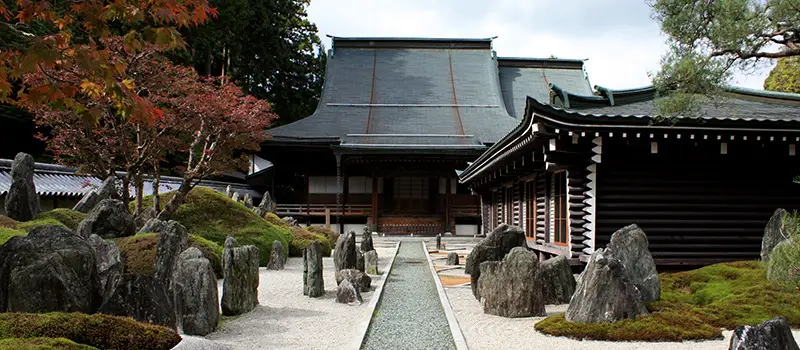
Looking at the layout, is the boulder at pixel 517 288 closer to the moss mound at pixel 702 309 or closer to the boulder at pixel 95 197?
the moss mound at pixel 702 309

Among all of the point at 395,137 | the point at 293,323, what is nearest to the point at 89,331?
the point at 293,323

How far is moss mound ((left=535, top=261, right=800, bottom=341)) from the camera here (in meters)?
6.10

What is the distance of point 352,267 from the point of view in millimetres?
11461

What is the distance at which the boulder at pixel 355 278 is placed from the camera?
884 cm

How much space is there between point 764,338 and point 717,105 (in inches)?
281

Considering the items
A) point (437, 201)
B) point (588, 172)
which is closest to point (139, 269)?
point (588, 172)

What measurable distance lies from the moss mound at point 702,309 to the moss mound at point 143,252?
5.98 metres

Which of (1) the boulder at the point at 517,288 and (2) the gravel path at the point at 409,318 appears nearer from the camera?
(2) the gravel path at the point at 409,318

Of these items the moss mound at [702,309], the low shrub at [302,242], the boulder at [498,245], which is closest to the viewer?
the moss mound at [702,309]

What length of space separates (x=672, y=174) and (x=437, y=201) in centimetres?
1749

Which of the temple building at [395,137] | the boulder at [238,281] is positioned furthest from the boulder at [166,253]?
the temple building at [395,137]

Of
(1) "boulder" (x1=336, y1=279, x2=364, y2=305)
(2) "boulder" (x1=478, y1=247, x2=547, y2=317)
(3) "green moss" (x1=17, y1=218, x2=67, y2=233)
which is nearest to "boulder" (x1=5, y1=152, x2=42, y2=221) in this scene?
(3) "green moss" (x1=17, y1=218, x2=67, y2=233)

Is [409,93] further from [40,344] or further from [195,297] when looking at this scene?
[40,344]

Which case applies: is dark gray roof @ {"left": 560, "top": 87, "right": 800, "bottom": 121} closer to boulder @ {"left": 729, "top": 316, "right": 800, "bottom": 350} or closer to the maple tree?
boulder @ {"left": 729, "top": 316, "right": 800, "bottom": 350}
